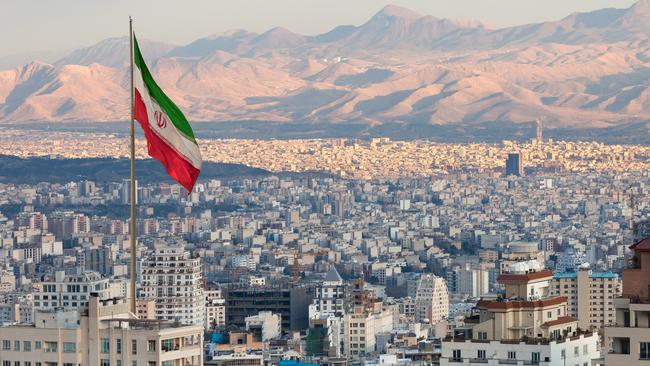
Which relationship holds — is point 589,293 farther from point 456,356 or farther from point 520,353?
point 520,353

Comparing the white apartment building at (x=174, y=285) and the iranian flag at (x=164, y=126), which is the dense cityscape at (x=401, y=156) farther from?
the iranian flag at (x=164, y=126)

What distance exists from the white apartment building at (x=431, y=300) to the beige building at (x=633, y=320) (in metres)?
61.6

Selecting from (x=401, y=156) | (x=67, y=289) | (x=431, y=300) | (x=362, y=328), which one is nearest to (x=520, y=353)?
(x=67, y=289)

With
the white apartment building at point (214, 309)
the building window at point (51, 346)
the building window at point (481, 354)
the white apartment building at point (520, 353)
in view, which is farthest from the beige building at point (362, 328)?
the building window at point (51, 346)

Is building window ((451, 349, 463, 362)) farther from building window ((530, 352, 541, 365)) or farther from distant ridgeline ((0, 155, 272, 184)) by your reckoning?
distant ridgeline ((0, 155, 272, 184))

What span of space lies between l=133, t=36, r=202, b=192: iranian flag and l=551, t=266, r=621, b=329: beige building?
116ft

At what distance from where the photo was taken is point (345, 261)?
118 metres

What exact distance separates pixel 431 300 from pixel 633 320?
68370 mm

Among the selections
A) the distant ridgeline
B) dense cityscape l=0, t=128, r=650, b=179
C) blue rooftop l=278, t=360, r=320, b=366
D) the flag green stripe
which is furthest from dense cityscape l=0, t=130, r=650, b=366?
the distant ridgeline

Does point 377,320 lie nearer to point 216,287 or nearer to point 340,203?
point 216,287

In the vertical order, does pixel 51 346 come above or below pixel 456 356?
above

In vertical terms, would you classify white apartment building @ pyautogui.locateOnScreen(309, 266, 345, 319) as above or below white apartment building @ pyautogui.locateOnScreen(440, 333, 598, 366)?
below

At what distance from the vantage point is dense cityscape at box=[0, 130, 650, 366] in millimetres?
21875

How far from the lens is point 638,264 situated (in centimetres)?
2200
